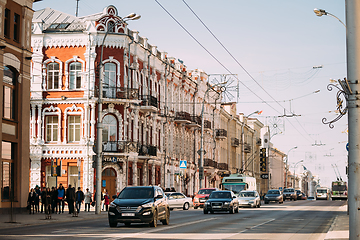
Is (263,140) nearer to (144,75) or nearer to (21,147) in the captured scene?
(144,75)

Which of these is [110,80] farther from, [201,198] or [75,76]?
[201,198]

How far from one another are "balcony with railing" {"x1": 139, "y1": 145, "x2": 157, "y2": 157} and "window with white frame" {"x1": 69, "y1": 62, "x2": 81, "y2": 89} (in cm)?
738

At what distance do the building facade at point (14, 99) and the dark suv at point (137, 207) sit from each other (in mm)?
10896

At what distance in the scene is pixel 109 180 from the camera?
4775 cm

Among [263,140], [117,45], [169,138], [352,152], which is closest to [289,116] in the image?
[169,138]

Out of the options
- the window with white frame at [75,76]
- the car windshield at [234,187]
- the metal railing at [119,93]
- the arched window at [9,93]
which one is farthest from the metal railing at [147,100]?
the arched window at [9,93]

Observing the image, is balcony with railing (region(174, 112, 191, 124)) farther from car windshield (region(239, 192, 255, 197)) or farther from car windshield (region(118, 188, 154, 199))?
car windshield (region(118, 188, 154, 199))

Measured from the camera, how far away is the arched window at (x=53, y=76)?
4819 centimetres

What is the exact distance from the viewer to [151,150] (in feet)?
167

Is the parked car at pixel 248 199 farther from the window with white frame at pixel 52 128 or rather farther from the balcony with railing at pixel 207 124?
the balcony with railing at pixel 207 124

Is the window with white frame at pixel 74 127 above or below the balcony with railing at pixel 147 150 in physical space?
above

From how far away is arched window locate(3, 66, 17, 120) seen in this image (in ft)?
103

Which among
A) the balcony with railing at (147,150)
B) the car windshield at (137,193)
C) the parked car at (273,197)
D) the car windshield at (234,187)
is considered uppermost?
the balcony with railing at (147,150)

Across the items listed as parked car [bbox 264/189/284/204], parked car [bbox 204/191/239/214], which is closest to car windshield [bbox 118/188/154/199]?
parked car [bbox 204/191/239/214]
